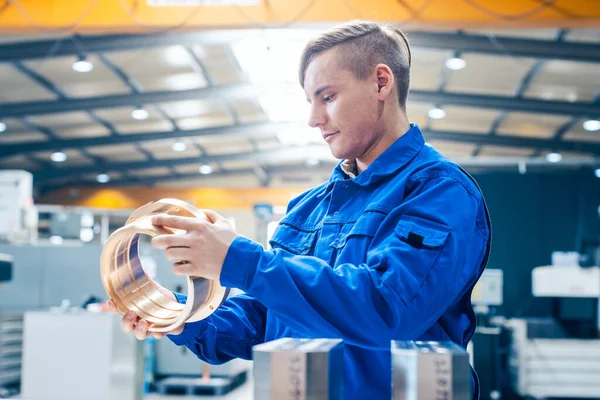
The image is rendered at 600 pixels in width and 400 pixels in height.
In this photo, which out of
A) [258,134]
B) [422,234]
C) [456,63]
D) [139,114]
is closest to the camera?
[422,234]

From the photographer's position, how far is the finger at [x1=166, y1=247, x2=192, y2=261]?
29.4 inches

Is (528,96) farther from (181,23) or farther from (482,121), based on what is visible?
(181,23)

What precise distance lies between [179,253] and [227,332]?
42 cm

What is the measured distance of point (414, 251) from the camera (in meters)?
0.83

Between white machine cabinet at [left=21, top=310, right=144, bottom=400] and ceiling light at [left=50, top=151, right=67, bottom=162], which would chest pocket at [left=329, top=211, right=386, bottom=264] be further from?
ceiling light at [left=50, top=151, right=67, bottom=162]

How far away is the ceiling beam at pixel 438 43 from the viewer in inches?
275

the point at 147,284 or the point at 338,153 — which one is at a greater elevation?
the point at 338,153

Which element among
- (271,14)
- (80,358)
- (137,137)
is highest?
(137,137)

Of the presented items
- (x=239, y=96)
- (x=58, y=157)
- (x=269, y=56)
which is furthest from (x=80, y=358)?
(x=58, y=157)

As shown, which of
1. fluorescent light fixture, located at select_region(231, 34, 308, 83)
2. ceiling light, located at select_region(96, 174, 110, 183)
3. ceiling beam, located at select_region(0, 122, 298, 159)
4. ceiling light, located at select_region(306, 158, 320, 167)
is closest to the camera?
fluorescent light fixture, located at select_region(231, 34, 308, 83)

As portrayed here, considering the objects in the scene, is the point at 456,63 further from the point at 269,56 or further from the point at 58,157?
the point at 58,157

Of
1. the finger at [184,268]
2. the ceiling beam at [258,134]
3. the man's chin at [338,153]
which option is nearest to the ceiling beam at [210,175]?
the ceiling beam at [258,134]

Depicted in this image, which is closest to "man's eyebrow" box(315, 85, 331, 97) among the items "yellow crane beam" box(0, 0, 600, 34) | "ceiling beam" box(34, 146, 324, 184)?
"yellow crane beam" box(0, 0, 600, 34)

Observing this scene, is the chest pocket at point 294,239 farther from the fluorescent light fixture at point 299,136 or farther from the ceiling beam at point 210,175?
the ceiling beam at point 210,175
